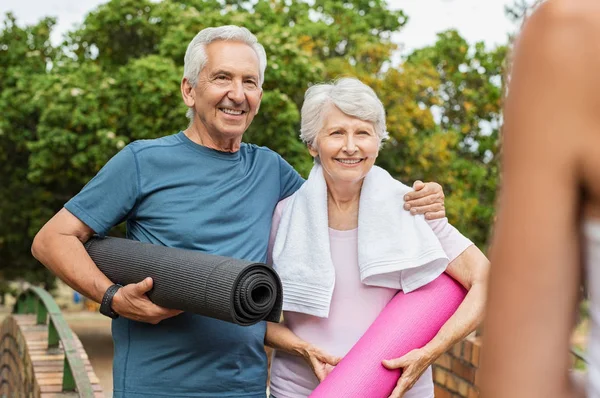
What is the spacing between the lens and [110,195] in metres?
2.65

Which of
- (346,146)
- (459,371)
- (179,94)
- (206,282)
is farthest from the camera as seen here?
(179,94)

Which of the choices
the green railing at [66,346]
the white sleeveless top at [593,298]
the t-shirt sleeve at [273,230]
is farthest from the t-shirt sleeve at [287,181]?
the white sleeveless top at [593,298]

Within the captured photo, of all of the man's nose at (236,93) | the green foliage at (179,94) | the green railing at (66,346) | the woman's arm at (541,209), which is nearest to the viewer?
the woman's arm at (541,209)

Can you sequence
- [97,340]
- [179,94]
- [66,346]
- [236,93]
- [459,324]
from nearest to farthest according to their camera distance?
[459,324] < [236,93] < [66,346] < [179,94] < [97,340]

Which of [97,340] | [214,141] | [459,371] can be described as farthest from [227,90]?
[97,340]

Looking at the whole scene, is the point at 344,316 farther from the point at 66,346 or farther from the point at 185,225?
the point at 66,346

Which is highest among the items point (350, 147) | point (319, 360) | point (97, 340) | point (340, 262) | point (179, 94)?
point (179, 94)

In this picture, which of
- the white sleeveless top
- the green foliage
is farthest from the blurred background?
the white sleeveless top

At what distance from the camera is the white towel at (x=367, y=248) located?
253 centimetres

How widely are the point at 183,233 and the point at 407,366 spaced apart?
795 mm

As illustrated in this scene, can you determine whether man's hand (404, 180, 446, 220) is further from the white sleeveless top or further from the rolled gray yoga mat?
the white sleeveless top

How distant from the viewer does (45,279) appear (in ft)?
56.1

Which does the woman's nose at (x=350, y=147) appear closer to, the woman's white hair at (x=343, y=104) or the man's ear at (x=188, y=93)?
the woman's white hair at (x=343, y=104)

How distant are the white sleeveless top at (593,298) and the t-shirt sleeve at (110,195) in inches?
85.7
